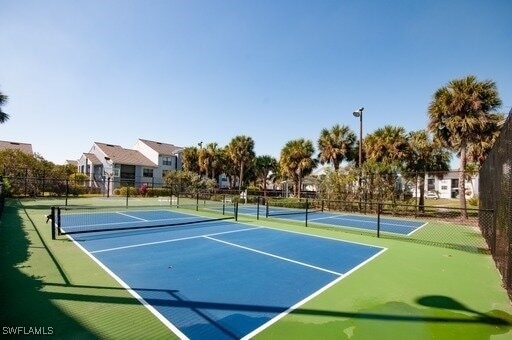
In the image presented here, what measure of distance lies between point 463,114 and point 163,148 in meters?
50.1

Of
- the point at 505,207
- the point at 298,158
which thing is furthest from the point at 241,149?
the point at 505,207

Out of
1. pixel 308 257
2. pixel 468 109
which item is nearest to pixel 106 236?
pixel 308 257

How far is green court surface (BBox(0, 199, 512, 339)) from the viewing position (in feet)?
15.3

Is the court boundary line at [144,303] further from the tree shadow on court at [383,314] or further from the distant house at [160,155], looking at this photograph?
the distant house at [160,155]

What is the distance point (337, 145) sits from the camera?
110 ft

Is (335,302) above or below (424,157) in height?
below

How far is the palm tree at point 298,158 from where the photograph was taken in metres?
35.6

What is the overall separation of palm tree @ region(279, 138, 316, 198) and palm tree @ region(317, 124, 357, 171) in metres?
1.91

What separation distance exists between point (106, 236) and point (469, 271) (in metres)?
12.3

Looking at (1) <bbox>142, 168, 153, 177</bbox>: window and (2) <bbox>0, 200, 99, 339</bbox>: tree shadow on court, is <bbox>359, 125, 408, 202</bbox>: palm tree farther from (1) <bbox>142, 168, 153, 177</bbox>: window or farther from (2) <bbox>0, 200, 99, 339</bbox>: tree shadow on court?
(1) <bbox>142, 168, 153, 177</bbox>: window

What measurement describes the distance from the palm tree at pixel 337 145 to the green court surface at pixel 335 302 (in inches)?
953

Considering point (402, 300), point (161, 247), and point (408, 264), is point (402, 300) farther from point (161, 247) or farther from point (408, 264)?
point (161, 247)

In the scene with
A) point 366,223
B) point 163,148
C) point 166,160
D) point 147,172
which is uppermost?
point 163,148

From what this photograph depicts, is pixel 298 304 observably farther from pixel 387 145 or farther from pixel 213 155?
pixel 213 155
